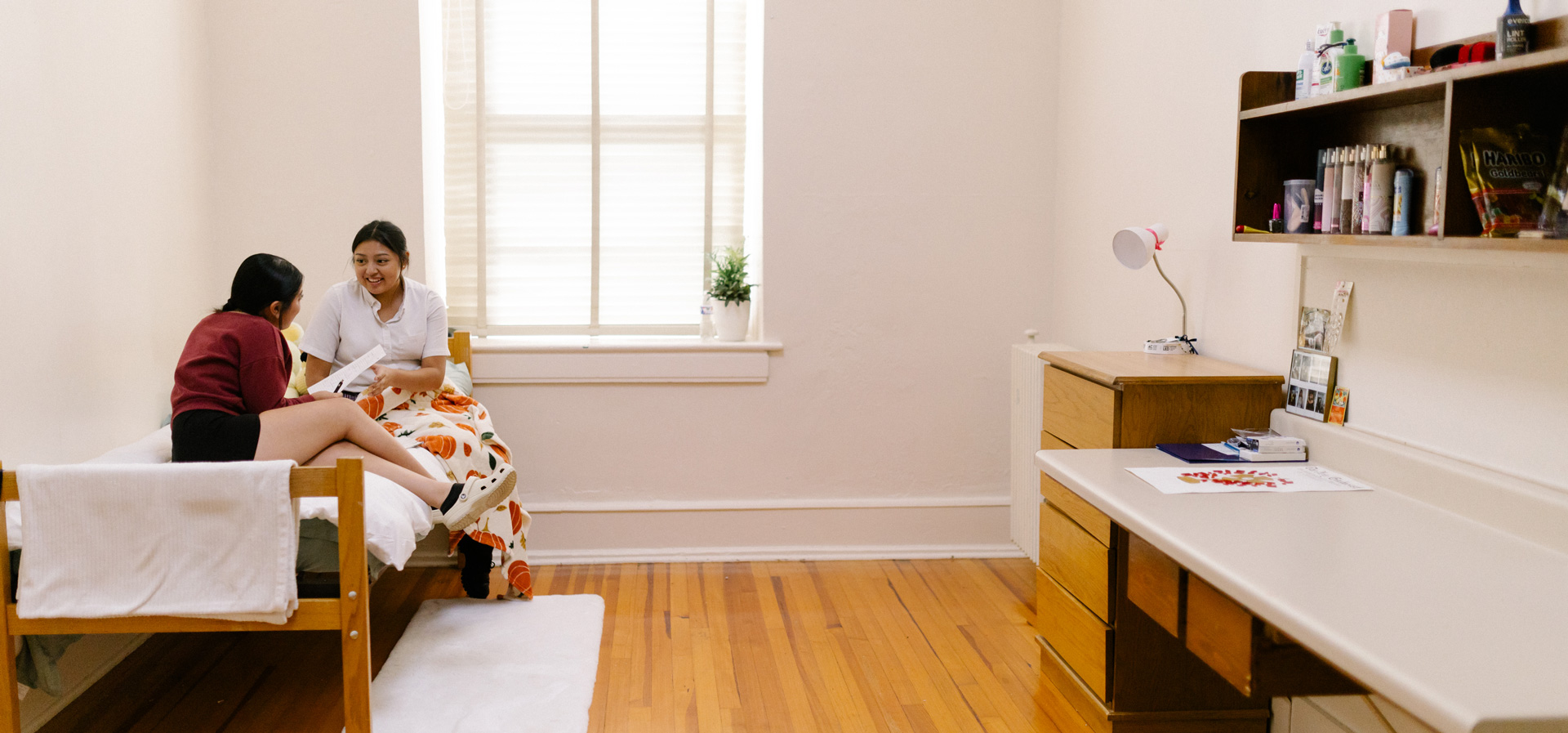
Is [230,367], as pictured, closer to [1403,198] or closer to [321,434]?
[321,434]

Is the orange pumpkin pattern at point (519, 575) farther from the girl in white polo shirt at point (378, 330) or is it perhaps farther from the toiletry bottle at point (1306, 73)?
the toiletry bottle at point (1306, 73)

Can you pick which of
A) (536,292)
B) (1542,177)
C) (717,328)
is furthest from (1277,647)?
(536,292)

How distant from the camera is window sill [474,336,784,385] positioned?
389 centimetres

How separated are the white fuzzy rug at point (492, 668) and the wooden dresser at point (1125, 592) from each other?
1.26 meters

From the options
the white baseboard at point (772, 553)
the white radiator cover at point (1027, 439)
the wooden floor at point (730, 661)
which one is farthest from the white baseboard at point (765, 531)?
the white radiator cover at point (1027, 439)

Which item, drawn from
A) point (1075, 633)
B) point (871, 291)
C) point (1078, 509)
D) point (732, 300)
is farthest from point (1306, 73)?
point (732, 300)

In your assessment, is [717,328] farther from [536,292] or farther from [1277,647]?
[1277,647]

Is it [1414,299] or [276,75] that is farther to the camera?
[276,75]

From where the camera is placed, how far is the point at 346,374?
3119mm

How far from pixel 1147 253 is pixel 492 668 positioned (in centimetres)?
213

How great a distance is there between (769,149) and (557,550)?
174 centimetres

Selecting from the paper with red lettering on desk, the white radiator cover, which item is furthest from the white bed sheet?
the white radiator cover

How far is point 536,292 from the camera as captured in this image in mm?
4203

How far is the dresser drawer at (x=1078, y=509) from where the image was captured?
2.41 meters
